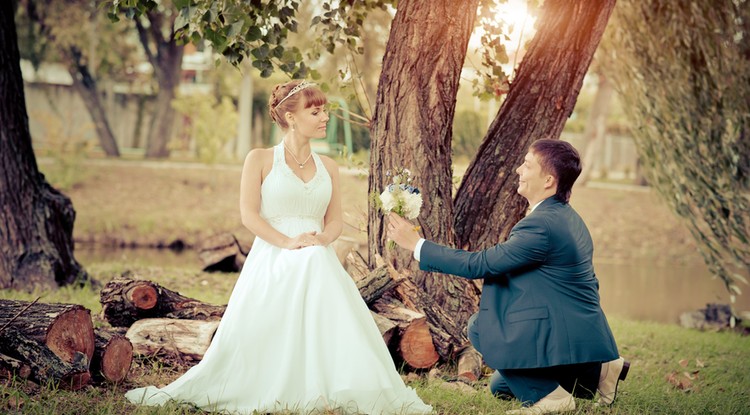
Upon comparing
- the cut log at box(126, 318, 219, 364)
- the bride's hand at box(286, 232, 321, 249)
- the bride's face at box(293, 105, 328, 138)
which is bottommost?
the cut log at box(126, 318, 219, 364)

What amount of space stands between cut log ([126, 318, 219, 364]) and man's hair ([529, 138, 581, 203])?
219cm

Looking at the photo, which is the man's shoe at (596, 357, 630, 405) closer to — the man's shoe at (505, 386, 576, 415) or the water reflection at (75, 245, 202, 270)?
the man's shoe at (505, 386, 576, 415)

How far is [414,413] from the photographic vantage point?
433 centimetres

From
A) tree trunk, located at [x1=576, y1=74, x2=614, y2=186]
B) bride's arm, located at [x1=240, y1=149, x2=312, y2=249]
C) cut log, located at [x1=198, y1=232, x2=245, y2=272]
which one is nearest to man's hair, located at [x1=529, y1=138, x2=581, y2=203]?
bride's arm, located at [x1=240, y1=149, x2=312, y2=249]

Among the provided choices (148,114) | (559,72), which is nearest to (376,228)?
(559,72)

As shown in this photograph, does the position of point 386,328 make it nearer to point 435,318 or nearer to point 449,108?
point 435,318

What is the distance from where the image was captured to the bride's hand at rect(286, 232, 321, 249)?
15.1 feet

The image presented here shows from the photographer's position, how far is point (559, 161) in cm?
438

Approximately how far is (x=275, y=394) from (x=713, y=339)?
5.95 meters

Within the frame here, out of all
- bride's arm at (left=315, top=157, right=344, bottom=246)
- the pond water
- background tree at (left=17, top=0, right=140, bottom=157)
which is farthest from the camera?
background tree at (left=17, top=0, right=140, bottom=157)

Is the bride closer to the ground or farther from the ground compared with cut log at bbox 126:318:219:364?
farther from the ground

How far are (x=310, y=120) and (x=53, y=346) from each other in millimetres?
1792

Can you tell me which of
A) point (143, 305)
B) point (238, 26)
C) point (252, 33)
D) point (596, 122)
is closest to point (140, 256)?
point (143, 305)

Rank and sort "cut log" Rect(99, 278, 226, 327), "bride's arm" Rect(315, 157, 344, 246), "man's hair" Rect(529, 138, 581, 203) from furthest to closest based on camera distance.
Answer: "cut log" Rect(99, 278, 226, 327) → "bride's arm" Rect(315, 157, 344, 246) → "man's hair" Rect(529, 138, 581, 203)
